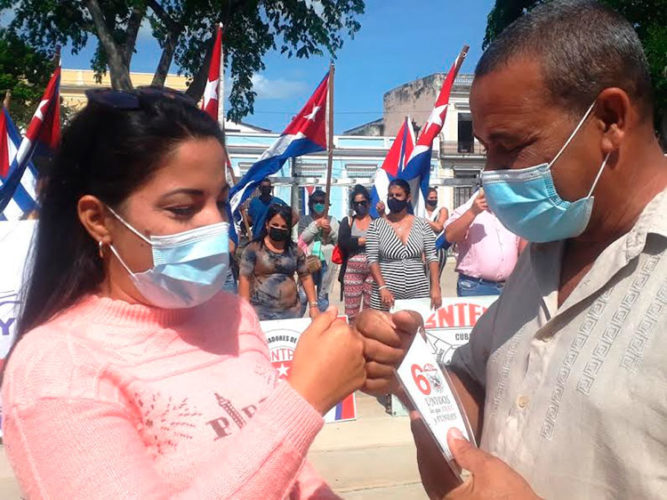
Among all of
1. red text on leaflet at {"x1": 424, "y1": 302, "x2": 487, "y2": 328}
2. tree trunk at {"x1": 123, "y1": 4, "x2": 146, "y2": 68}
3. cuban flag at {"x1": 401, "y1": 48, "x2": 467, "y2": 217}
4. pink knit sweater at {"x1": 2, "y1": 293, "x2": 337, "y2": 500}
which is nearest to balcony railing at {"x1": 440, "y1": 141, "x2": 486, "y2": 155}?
tree trunk at {"x1": 123, "y1": 4, "x2": 146, "y2": 68}

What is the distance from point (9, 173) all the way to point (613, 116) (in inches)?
244

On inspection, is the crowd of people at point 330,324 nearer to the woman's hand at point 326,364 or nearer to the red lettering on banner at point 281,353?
the woman's hand at point 326,364

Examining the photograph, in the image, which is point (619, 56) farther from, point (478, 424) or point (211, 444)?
point (211, 444)

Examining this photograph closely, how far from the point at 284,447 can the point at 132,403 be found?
1.15ft

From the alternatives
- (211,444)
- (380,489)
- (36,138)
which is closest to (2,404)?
(211,444)

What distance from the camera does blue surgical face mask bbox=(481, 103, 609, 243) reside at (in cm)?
156

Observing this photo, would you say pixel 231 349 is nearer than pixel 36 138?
Yes

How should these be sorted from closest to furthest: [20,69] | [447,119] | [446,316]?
1. [446,316]
2. [20,69]
3. [447,119]

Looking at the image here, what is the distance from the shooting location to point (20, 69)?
46.3ft

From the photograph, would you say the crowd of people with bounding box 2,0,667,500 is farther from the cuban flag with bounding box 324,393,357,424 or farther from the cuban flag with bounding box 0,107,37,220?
the cuban flag with bounding box 0,107,37,220

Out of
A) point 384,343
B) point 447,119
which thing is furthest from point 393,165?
point 447,119

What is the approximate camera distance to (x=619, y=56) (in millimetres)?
1468

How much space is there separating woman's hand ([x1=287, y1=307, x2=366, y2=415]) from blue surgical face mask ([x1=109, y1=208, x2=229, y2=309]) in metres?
0.39

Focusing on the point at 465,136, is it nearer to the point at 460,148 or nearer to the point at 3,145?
the point at 460,148
